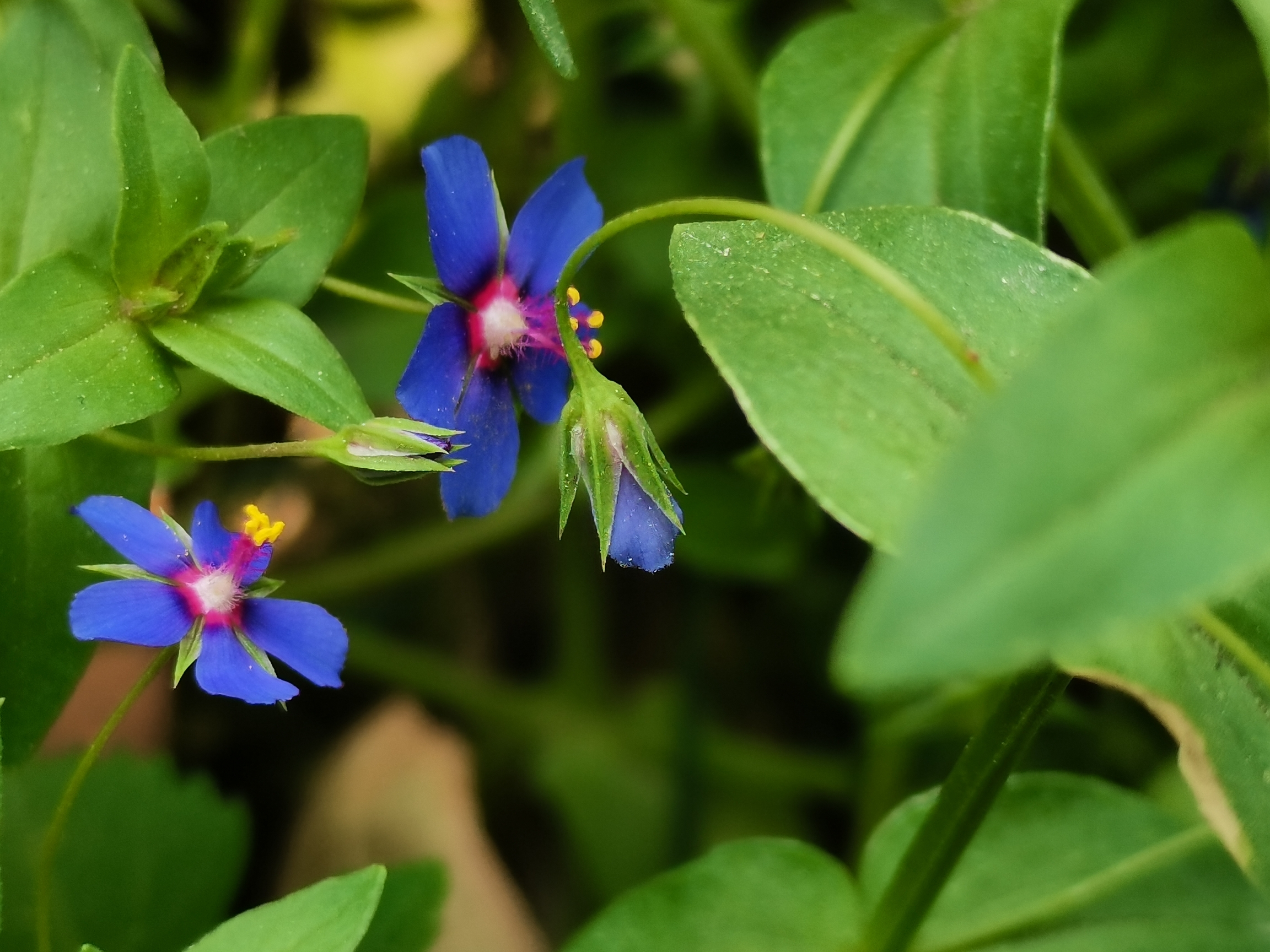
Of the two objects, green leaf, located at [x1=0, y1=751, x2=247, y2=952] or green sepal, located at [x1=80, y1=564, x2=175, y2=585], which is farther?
green leaf, located at [x1=0, y1=751, x2=247, y2=952]

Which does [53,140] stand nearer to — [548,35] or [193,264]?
[193,264]

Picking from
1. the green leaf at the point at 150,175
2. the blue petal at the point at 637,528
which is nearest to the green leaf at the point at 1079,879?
the blue petal at the point at 637,528

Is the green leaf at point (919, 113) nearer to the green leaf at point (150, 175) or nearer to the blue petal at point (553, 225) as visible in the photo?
the blue petal at point (553, 225)

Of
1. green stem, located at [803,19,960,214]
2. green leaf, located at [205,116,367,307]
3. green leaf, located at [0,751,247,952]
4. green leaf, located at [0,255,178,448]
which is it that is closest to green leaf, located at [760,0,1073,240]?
green stem, located at [803,19,960,214]

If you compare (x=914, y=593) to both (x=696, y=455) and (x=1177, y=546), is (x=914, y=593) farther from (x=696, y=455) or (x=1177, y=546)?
(x=696, y=455)

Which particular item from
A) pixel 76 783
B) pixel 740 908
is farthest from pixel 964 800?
pixel 76 783

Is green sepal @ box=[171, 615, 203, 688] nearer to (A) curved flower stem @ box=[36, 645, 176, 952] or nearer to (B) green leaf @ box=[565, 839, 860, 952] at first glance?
(A) curved flower stem @ box=[36, 645, 176, 952]

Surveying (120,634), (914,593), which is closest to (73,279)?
(120,634)
